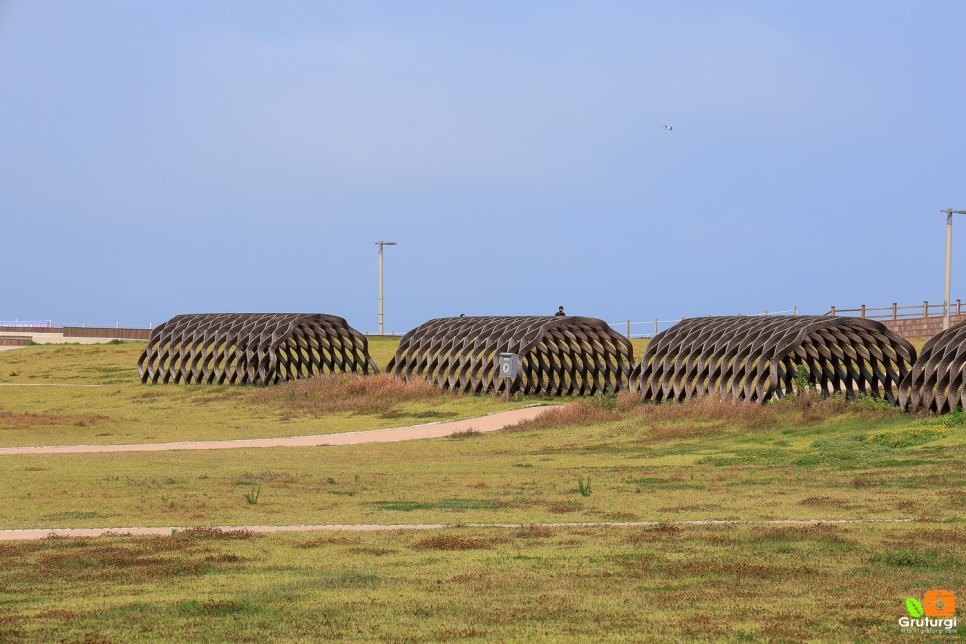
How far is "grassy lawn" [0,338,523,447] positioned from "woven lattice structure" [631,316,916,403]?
6.03 m

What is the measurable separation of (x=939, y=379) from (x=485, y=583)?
20.4 meters

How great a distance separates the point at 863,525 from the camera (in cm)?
1507

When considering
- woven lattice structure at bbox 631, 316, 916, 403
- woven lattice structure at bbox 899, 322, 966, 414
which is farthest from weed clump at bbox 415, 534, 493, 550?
woven lattice structure at bbox 631, 316, 916, 403

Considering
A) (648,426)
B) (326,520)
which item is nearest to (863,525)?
(326,520)

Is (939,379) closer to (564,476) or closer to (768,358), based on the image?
(768,358)

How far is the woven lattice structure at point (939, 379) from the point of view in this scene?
93.7 feet

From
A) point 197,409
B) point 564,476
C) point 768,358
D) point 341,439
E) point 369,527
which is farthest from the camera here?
point 197,409

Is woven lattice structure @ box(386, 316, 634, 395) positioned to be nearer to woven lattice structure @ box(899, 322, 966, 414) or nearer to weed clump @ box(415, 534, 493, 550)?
woven lattice structure @ box(899, 322, 966, 414)

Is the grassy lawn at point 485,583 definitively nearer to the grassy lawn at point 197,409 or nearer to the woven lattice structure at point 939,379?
the woven lattice structure at point 939,379

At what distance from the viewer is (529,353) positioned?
4362 centimetres

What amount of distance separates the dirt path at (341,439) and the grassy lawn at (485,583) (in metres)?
15.0

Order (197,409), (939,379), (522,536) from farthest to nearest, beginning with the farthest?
(197,409), (939,379), (522,536)

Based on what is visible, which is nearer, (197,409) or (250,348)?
(197,409)

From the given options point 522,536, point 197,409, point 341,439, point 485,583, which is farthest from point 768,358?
point 485,583
